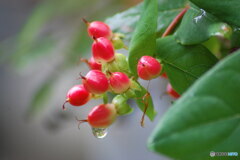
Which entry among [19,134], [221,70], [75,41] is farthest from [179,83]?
[19,134]

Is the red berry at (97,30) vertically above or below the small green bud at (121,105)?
above

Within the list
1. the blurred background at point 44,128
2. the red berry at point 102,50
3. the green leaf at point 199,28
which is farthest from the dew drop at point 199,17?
the blurred background at point 44,128

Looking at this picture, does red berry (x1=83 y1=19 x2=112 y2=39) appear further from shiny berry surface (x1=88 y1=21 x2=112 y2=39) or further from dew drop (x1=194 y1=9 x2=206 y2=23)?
dew drop (x1=194 y1=9 x2=206 y2=23)

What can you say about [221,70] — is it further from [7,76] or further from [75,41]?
[7,76]

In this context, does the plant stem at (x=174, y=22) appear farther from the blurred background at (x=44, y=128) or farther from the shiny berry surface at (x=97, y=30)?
the blurred background at (x=44, y=128)

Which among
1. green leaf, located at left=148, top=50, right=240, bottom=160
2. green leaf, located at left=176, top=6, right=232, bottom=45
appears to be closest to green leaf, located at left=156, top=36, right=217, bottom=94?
green leaf, located at left=176, top=6, right=232, bottom=45

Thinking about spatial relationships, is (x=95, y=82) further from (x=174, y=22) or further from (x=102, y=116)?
(x=174, y=22)

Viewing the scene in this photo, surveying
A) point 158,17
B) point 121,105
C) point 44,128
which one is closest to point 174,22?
point 158,17
